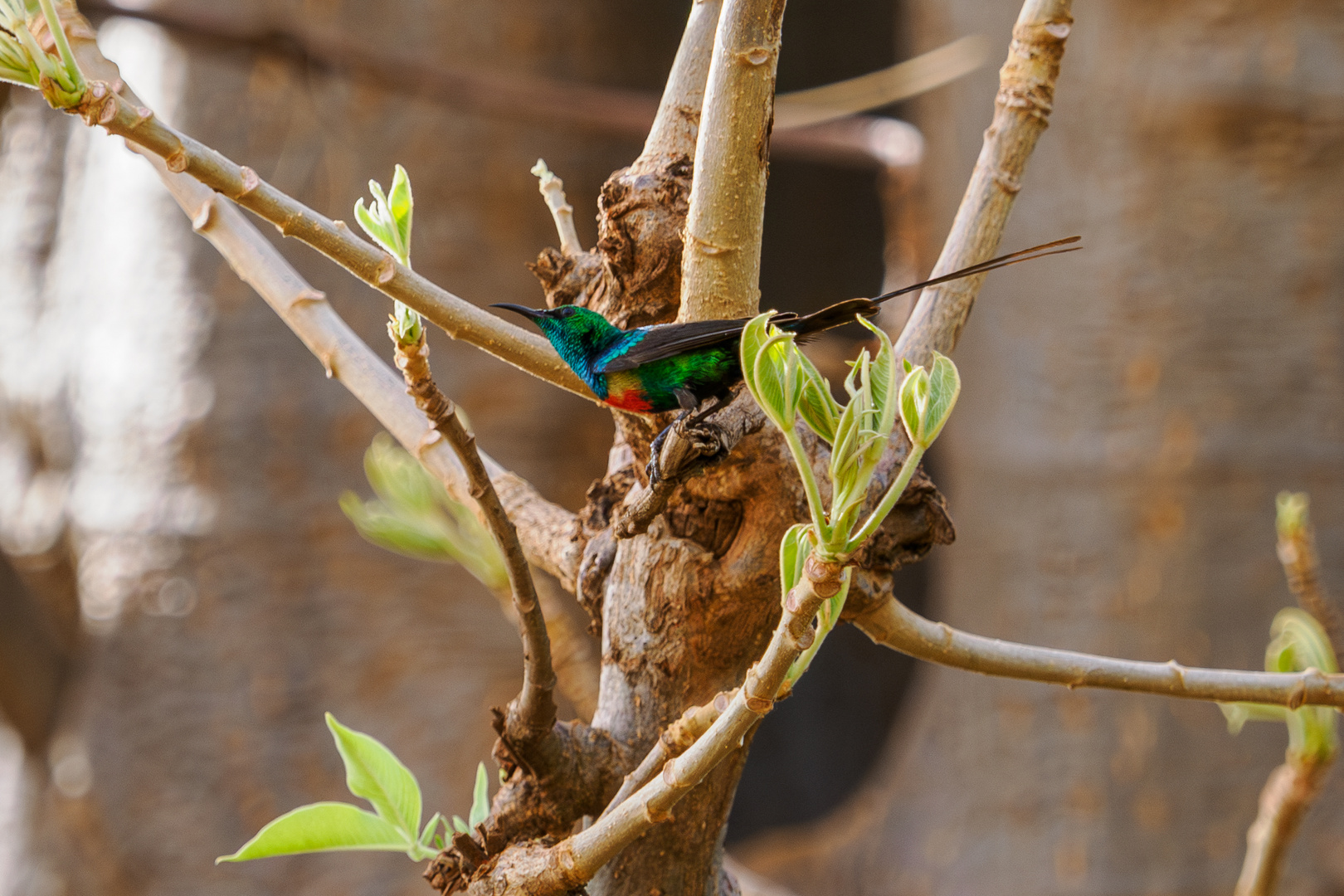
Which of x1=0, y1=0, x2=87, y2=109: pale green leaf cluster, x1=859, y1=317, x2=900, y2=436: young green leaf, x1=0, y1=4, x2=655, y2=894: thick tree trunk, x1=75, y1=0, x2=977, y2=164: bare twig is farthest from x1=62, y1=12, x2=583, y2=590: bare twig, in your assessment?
x1=0, y1=4, x2=655, y2=894: thick tree trunk

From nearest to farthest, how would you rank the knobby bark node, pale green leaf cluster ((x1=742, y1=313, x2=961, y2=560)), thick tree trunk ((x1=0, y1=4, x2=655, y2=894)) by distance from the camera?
pale green leaf cluster ((x1=742, y1=313, x2=961, y2=560)) → the knobby bark node → thick tree trunk ((x1=0, y1=4, x2=655, y2=894))

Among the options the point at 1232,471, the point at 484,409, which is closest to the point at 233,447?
the point at 484,409

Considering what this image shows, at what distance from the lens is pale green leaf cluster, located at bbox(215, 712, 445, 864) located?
441 mm

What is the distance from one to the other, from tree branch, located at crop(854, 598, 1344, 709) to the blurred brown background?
3.57 feet

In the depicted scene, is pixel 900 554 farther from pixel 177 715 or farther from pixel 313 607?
pixel 177 715

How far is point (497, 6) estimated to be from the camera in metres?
1.57

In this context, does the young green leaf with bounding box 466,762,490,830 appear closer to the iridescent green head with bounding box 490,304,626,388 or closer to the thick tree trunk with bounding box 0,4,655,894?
the iridescent green head with bounding box 490,304,626,388

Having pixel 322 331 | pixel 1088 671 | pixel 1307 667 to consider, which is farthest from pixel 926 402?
pixel 1307 667

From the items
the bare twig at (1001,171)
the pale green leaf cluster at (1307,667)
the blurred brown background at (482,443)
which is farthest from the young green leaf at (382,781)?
the blurred brown background at (482,443)

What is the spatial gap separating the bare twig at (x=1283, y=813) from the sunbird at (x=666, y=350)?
446 millimetres

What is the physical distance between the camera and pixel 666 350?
42 centimetres

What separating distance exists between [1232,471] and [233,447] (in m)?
1.47

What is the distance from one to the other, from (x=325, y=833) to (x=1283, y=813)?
0.64 meters

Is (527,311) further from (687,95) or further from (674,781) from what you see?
(674,781)
